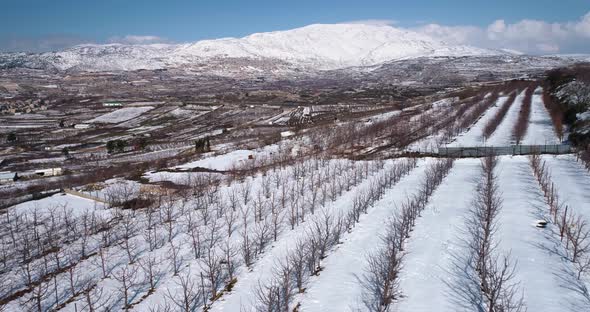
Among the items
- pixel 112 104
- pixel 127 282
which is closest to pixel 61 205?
pixel 127 282

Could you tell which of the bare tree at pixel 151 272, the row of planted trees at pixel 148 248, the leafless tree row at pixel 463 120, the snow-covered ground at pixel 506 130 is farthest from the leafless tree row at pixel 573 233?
the leafless tree row at pixel 463 120

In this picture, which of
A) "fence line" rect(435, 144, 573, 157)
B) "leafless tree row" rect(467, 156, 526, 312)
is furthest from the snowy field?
"fence line" rect(435, 144, 573, 157)

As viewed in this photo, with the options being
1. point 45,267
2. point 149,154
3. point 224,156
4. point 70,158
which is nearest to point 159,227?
point 45,267

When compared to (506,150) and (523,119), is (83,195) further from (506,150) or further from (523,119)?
(523,119)

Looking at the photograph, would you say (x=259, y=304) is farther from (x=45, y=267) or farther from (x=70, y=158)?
(x=70, y=158)

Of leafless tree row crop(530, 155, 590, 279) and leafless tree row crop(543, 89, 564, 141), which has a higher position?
leafless tree row crop(543, 89, 564, 141)

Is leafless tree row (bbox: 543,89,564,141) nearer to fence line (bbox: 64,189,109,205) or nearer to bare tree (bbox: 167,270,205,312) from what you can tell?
bare tree (bbox: 167,270,205,312)
